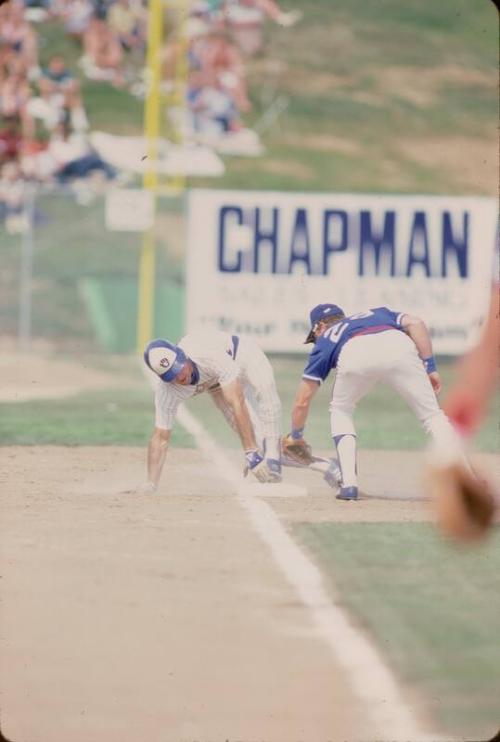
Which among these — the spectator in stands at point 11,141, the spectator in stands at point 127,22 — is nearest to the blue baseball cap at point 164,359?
the spectator in stands at point 11,141

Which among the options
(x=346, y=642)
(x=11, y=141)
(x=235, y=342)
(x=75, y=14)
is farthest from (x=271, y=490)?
(x=75, y=14)

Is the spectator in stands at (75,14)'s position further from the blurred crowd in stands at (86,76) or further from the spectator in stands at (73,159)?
the spectator in stands at (73,159)

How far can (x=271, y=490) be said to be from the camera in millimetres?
9438

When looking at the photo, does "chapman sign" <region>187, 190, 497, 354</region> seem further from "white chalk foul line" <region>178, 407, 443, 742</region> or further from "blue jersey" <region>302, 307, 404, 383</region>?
"white chalk foul line" <region>178, 407, 443, 742</region>

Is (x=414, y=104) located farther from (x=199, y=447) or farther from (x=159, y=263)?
(x=199, y=447)

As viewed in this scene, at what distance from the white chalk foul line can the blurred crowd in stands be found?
692 inches

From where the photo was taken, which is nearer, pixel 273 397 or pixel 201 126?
pixel 273 397

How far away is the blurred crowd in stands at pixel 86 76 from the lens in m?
27.0

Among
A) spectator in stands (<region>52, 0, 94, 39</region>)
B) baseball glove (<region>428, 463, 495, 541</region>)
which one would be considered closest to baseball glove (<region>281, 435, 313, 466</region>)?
baseball glove (<region>428, 463, 495, 541</region>)

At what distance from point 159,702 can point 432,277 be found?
13967 mm

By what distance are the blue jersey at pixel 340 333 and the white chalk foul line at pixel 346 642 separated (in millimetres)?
828

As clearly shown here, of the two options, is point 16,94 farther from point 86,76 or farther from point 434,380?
point 434,380

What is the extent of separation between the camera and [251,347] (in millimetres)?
9586

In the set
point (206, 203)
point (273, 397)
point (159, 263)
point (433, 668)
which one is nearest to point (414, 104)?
point (159, 263)
